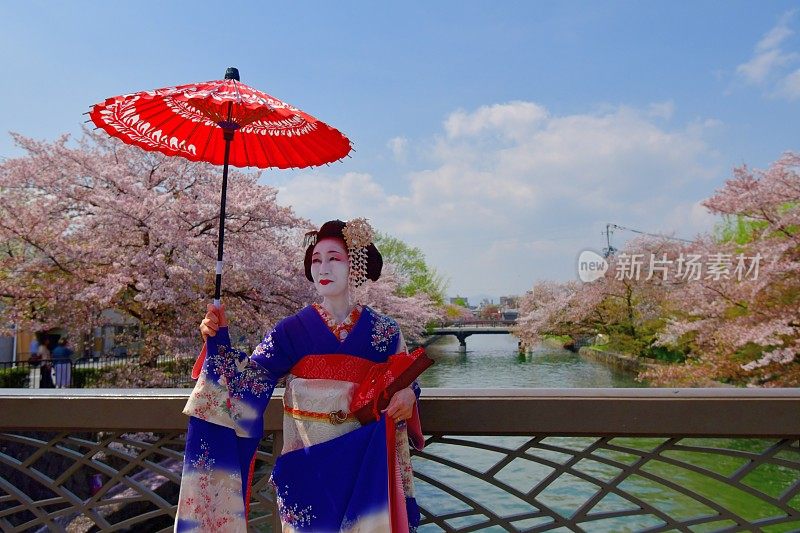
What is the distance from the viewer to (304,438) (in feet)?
5.25

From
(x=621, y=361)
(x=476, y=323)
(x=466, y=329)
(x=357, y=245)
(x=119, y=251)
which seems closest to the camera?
(x=357, y=245)

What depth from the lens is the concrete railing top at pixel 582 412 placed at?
1611 mm

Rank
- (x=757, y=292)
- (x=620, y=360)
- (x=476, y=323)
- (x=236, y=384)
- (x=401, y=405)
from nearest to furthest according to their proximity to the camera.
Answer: (x=401, y=405) → (x=236, y=384) → (x=757, y=292) → (x=620, y=360) → (x=476, y=323)

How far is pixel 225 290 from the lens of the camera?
916 centimetres

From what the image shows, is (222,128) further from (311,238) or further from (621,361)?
(621,361)

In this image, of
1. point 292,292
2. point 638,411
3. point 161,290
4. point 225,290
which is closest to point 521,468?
point 292,292

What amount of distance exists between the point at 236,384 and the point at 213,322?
0.61 ft

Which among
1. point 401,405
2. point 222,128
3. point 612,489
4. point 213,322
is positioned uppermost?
point 222,128

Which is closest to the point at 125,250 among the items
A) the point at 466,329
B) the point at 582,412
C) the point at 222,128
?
the point at 222,128

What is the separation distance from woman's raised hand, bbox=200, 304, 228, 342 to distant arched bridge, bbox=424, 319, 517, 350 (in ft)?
97.0

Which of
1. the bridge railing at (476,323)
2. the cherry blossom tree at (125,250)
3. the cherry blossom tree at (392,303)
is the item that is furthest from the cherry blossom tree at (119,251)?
the bridge railing at (476,323)

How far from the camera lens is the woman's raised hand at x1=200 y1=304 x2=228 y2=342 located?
163 centimetres

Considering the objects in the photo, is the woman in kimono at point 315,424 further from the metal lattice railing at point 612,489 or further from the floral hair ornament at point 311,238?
the metal lattice railing at point 612,489

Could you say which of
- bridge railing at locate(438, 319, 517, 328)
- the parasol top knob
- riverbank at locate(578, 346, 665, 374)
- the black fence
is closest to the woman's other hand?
the parasol top knob
